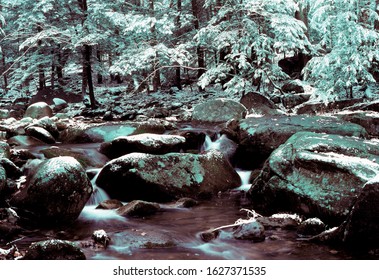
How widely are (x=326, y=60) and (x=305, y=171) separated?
247 inches

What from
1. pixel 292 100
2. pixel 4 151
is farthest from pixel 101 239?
pixel 292 100

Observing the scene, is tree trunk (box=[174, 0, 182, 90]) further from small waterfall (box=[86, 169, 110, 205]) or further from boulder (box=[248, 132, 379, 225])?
boulder (box=[248, 132, 379, 225])

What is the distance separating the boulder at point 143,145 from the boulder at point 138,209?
2047mm

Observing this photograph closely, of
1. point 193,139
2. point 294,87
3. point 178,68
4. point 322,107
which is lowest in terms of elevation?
point 193,139

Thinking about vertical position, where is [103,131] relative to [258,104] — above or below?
below

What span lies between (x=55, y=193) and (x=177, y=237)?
1686 millimetres

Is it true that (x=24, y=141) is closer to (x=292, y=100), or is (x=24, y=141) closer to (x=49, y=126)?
(x=49, y=126)

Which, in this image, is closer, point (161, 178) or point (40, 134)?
point (161, 178)

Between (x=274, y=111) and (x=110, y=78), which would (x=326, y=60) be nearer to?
(x=274, y=111)

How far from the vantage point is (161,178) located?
5473mm

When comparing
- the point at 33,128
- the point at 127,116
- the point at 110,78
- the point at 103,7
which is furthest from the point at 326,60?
the point at 110,78

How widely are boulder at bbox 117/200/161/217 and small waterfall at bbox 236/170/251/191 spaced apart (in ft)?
6.00

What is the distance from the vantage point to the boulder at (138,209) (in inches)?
183

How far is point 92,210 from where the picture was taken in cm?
495
